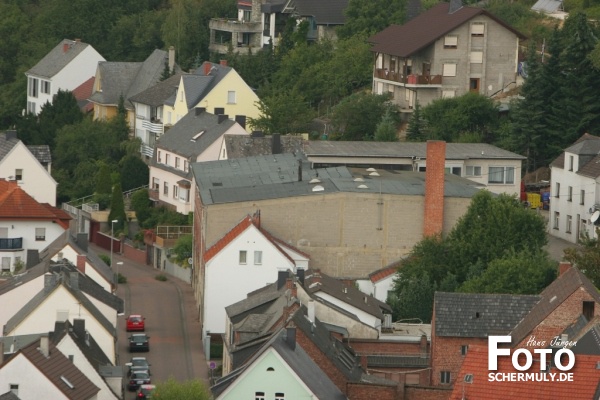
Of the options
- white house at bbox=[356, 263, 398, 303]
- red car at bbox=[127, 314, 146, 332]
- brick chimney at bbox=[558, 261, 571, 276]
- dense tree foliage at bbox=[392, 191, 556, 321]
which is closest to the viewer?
brick chimney at bbox=[558, 261, 571, 276]

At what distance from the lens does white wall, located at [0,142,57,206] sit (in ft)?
376

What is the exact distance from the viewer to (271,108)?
4719 inches

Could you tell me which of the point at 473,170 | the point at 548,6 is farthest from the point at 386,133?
the point at 548,6

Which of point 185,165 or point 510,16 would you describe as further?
point 510,16

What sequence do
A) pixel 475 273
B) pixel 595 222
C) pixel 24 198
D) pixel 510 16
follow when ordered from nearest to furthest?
pixel 475 273 → pixel 595 222 → pixel 24 198 → pixel 510 16

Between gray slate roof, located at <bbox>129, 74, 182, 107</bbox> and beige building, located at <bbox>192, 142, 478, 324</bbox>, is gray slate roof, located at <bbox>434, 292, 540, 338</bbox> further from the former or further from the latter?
gray slate roof, located at <bbox>129, 74, 182, 107</bbox>

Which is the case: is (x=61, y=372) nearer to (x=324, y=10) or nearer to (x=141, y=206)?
(x=141, y=206)

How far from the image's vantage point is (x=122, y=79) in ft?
447

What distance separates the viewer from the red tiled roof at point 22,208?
105062mm

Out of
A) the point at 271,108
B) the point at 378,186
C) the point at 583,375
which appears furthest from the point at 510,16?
the point at 583,375

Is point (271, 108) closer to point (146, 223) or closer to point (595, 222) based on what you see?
point (146, 223)

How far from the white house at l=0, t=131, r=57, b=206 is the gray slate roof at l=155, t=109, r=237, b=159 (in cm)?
649

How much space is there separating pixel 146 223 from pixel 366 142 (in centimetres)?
1167

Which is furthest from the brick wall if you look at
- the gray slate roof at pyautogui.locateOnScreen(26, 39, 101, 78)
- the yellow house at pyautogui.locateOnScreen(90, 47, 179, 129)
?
the gray slate roof at pyautogui.locateOnScreen(26, 39, 101, 78)
